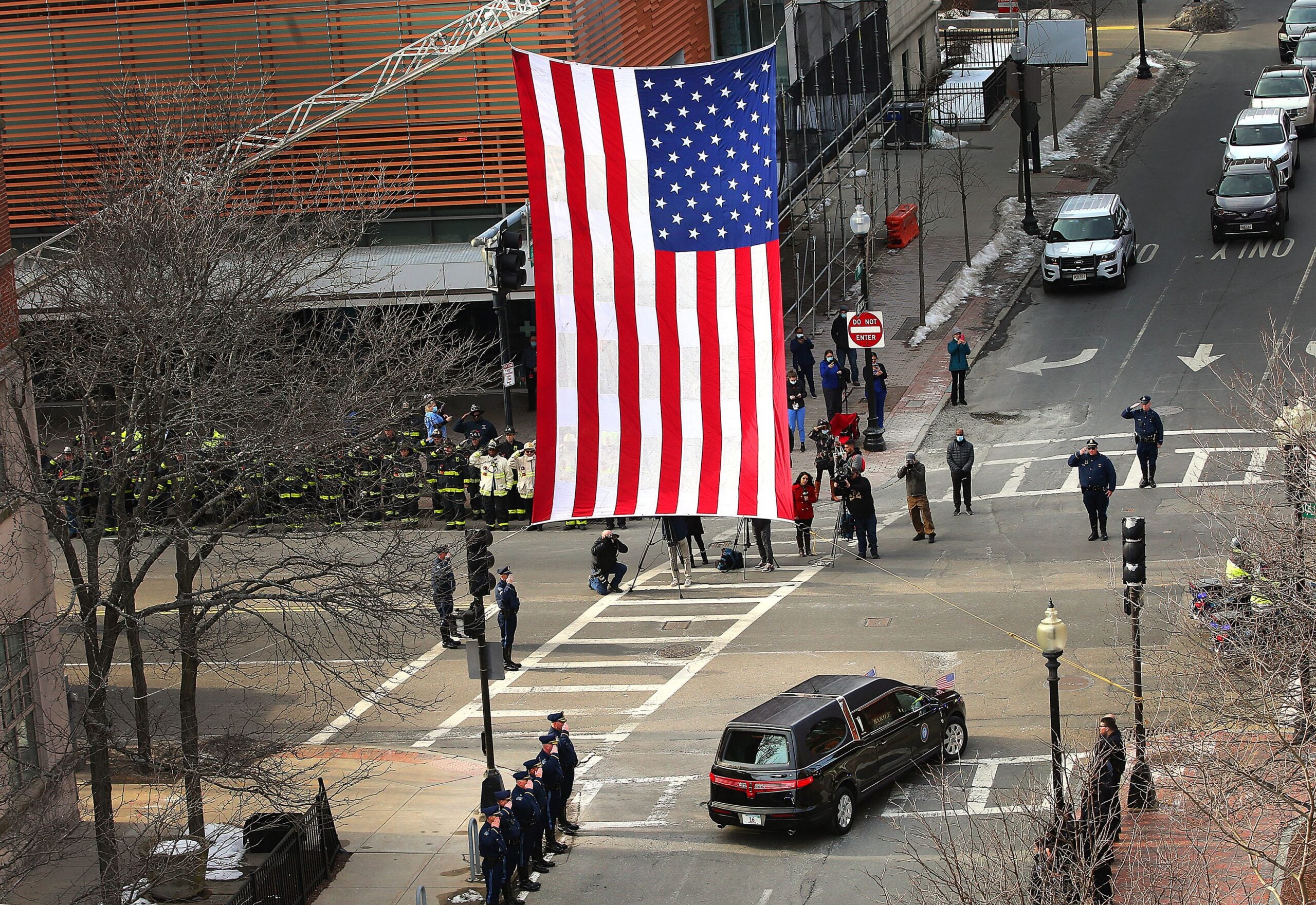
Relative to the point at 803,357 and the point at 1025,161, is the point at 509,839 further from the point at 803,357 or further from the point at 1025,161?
the point at 1025,161

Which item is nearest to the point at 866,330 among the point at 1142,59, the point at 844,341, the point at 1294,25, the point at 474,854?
the point at 844,341

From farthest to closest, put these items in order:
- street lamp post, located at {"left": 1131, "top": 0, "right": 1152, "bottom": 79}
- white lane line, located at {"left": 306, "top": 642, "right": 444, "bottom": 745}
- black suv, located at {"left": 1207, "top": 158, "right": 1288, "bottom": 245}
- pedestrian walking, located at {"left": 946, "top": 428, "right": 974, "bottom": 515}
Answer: street lamp post, located at {"left": 1131, "top": 0, "right": 1152, "bottom": 79}, black suv, located at {"left": 1207, "top": 158, "right": 1288, "bottom": 245}, pedestrian walking, located at {"left": 946, "top": 428, "right": 974, "bottom": 515}, white lane line, located at {"left": 306, "top": 642, "right": 444, "bottom": 745}

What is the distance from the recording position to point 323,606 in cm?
1712

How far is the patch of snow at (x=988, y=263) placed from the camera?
42.8 meters

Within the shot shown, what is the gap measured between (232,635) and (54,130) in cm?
2454

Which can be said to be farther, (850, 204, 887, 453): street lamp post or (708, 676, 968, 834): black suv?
(850, 204, 887, 453): street lamp post

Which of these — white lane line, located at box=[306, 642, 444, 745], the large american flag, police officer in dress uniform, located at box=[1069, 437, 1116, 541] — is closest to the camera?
the large american flag

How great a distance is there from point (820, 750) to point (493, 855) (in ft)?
12.8

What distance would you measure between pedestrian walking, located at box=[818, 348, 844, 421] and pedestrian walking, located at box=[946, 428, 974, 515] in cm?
474

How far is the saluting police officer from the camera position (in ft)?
98.6

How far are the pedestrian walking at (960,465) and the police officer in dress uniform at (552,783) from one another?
42.1ft

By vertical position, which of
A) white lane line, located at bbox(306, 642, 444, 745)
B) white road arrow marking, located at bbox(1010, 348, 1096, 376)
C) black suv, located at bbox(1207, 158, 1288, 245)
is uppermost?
black suv, located at bbox(1207, 158, 1288, 245)

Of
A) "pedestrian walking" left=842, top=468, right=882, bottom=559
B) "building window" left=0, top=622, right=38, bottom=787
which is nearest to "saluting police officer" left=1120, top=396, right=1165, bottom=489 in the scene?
"pedestrian walking" left=842, top=468, right=882, bottom=559

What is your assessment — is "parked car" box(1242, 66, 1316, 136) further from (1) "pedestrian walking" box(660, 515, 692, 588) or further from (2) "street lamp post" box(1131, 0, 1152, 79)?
(1) "pedestrian walking" box(660, 515, 692, 588)
